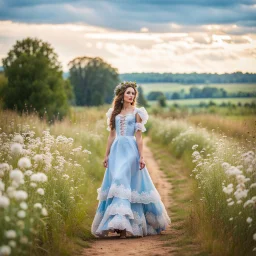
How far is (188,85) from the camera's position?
7700cm

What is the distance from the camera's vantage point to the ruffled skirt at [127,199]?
8781mm

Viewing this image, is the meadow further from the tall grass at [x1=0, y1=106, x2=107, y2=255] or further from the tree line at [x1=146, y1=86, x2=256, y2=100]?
the tree line at [x1=146, y1=86, x2=256, y2=100]

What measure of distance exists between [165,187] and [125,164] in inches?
224

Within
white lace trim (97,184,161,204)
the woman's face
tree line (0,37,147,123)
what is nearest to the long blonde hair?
the woman's face

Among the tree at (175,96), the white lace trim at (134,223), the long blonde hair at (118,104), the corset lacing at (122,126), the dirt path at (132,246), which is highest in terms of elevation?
the long blonde hair at (118,104)

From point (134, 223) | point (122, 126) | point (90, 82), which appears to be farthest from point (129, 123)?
point (90, 82)

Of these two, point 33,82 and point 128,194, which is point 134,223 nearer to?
point 128,194

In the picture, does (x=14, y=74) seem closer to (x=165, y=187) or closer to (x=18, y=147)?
(x=165, y=187)

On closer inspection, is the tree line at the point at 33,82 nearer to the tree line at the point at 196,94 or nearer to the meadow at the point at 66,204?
the meadow at the point at 66,204

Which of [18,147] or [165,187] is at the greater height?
[18,147]

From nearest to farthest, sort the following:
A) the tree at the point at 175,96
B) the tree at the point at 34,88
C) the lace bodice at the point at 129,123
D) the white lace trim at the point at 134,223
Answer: the white lace trim at the point at 134,223
the lace bodice at the point at 129,123
the tree at the point at 34,88
the tree at the point at 175,96

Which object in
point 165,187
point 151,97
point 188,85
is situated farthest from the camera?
point 151,97

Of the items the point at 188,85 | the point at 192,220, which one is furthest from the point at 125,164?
the point at 188,85

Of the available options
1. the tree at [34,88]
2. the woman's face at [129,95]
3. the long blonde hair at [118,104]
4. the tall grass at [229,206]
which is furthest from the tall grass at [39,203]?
the tree at [34,88]
